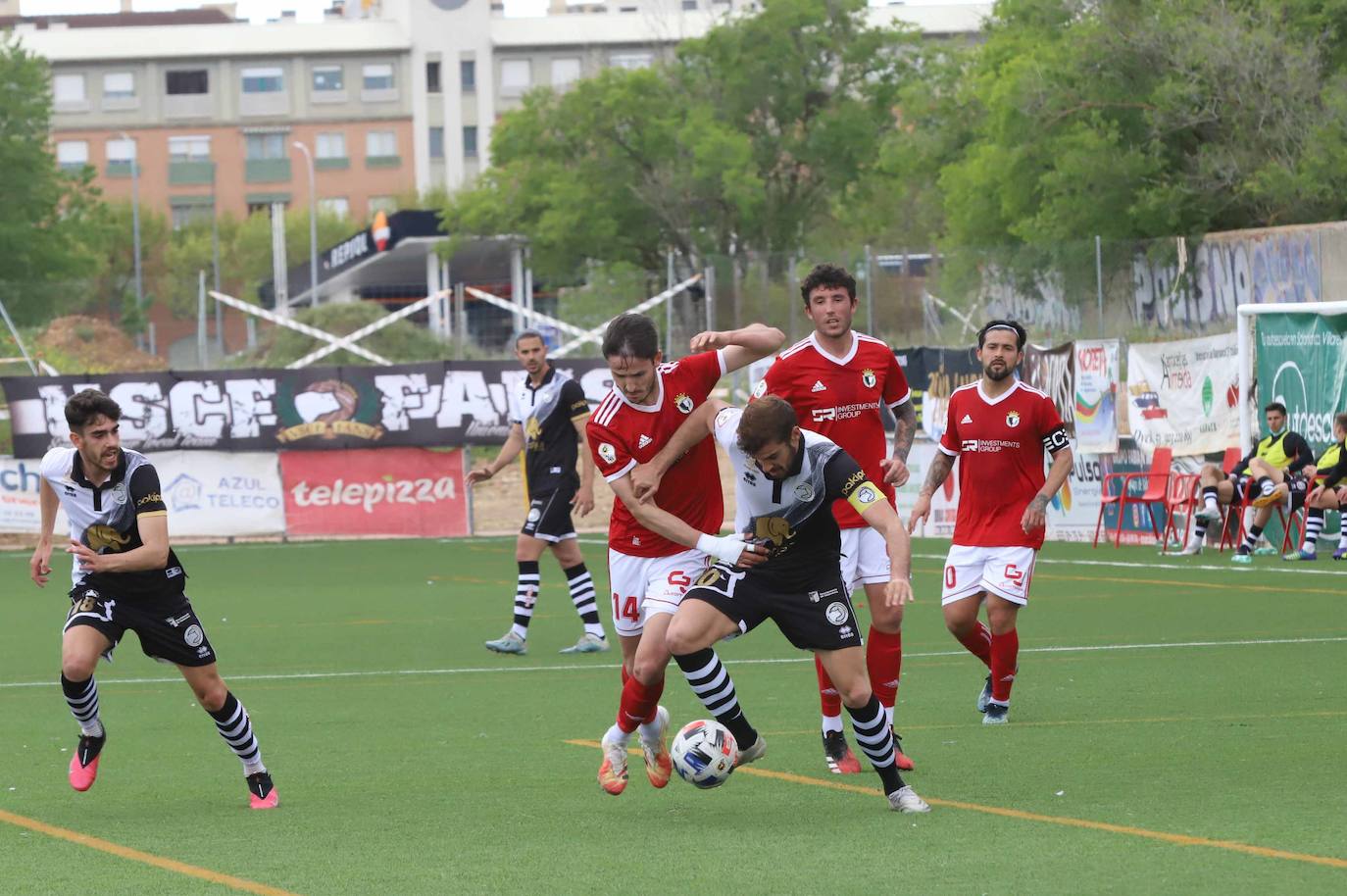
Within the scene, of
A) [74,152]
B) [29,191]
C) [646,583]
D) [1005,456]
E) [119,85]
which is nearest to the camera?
[646,583]

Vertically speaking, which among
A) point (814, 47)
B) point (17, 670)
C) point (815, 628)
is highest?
point (814, 47)

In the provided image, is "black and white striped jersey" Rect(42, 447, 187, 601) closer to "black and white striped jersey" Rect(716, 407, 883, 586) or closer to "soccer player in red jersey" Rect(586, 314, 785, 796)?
"soccer player in red jersey" Rect(586, 314, 785, 796)

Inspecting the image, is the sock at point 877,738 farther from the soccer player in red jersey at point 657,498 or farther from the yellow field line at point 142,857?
the yellow field line at point 142,857

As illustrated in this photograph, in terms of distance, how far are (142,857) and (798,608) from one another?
2644 mm

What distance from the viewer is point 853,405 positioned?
10.1m

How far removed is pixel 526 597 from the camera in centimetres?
1575

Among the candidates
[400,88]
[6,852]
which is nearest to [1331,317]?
[6,852]

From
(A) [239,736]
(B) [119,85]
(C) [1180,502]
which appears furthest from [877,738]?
(B) [119,85]

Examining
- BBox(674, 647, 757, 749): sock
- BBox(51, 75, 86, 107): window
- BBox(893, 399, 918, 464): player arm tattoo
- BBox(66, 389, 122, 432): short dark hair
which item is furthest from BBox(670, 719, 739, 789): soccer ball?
BBox(51, 75, 86, 107): window

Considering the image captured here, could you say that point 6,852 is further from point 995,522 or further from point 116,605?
point 995,522

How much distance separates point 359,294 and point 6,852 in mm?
56944

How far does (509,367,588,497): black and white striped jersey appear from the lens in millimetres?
15547

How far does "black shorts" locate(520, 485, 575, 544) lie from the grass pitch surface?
3.33 ft

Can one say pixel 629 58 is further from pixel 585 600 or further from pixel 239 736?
pixel 239 736
